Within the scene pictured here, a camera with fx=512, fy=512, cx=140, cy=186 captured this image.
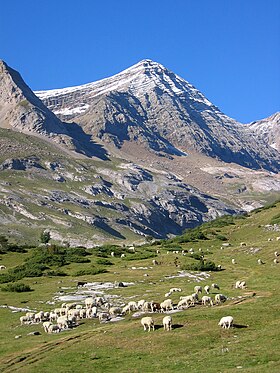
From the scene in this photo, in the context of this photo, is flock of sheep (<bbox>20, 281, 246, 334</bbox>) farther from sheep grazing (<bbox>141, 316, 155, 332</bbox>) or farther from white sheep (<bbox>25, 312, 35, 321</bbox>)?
sheep grazing (<bbox>141, 316, 155, 332</bbox>)

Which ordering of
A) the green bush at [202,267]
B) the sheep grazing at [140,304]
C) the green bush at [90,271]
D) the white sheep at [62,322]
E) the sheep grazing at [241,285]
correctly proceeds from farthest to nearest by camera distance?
the green bush at [90,271] < the green bush at [202,267] < the sheep grazing at [241,285] < the sheep grazing at [140,304] < the white sheep at [62,322]

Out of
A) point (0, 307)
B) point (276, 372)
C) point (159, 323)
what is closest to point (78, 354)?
point (159, 323)

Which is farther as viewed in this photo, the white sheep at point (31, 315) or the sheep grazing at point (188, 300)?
the white sheep at point (31, 315)

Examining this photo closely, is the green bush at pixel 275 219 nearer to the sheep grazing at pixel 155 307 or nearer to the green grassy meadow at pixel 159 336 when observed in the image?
the green grassy meadow at pixel 159 336

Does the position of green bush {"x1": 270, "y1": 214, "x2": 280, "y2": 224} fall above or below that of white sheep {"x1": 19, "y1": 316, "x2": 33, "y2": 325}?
above

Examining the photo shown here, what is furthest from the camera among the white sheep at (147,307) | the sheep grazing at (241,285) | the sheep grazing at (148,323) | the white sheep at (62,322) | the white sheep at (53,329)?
the sheep grazing at (241,285)

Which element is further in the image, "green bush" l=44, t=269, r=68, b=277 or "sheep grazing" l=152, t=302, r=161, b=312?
"green bush" l=44, t=269, r=68, b=277

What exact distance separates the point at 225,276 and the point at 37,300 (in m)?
23.4

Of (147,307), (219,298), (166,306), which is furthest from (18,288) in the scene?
(219,298)

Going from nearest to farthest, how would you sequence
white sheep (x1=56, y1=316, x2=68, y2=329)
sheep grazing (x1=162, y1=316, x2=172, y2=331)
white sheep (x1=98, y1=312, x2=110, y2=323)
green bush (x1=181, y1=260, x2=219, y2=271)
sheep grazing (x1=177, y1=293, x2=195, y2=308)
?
sheep grazing (x1=162, y1=316, x2=172, y2=331), white sheep (x1=56, y1=316, x2=68, y2=329), white sheep (x1=98, y1=312, x2=110, y2=323), sheep grazing (x1=177, y1=293, x2=195, y2=308), green bush (x1=181, y1=260, x2=219, y2=271)

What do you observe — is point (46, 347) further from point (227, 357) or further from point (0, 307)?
point (0, 307)

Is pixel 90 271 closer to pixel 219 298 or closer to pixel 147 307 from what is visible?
pixel 147 307

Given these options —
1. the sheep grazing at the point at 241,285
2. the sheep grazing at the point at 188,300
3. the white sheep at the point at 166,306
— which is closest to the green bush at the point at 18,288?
the white sheep at the point at 166,306

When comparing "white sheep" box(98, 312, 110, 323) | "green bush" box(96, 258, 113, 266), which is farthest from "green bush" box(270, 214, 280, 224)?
"white sheep" box(98, 312, 110, 323)
